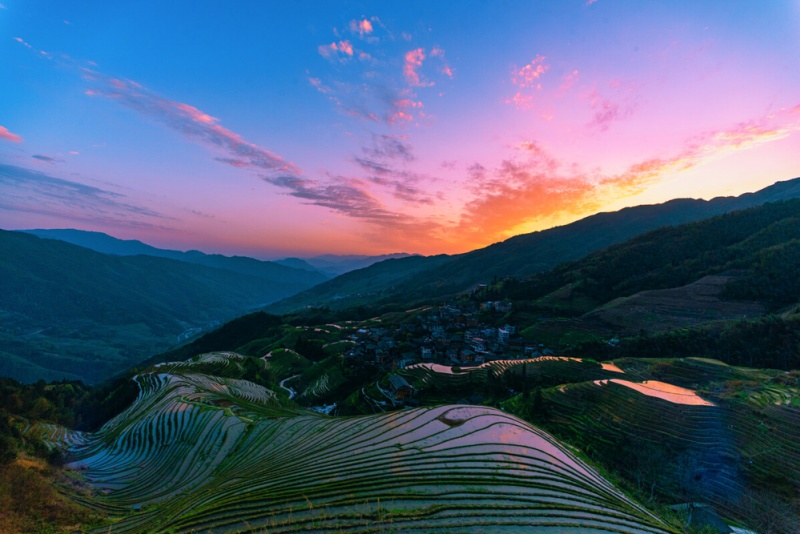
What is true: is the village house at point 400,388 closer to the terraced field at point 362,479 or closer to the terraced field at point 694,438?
the terraced field at point 362,479

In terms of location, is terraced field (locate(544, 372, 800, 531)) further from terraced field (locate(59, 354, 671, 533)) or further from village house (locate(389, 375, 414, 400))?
village house (locate(389, 375, 414, 400))

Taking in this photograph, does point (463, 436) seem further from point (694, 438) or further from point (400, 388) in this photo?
point (400, 388)

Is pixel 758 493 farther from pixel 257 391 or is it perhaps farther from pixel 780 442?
pixel 257 391

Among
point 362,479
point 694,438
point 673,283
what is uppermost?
point 673,283

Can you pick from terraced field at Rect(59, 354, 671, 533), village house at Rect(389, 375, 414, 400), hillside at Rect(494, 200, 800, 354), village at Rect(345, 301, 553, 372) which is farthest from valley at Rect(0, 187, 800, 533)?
hillside at Rect(494, 200, 800, 354)

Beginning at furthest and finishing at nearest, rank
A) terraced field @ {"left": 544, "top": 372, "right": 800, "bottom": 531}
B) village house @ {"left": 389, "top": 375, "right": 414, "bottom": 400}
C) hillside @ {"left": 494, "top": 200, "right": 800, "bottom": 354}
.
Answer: hillside @ {"left": 494, "top": 200, "right": 800, "bottom": 354}
village house @ {"left": 389, "top": 375, "right": 414, "bottom": 400}
terraced field @ {"left": 544, "top": 372, "right": 800, "bottom": 531}

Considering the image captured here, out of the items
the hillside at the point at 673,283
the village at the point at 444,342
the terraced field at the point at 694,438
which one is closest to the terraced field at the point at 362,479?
the terraced field at the point at 694,438

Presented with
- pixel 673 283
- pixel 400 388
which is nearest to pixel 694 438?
pixel 400 388

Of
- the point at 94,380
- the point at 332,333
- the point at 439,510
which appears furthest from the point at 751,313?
the point at 94,380
